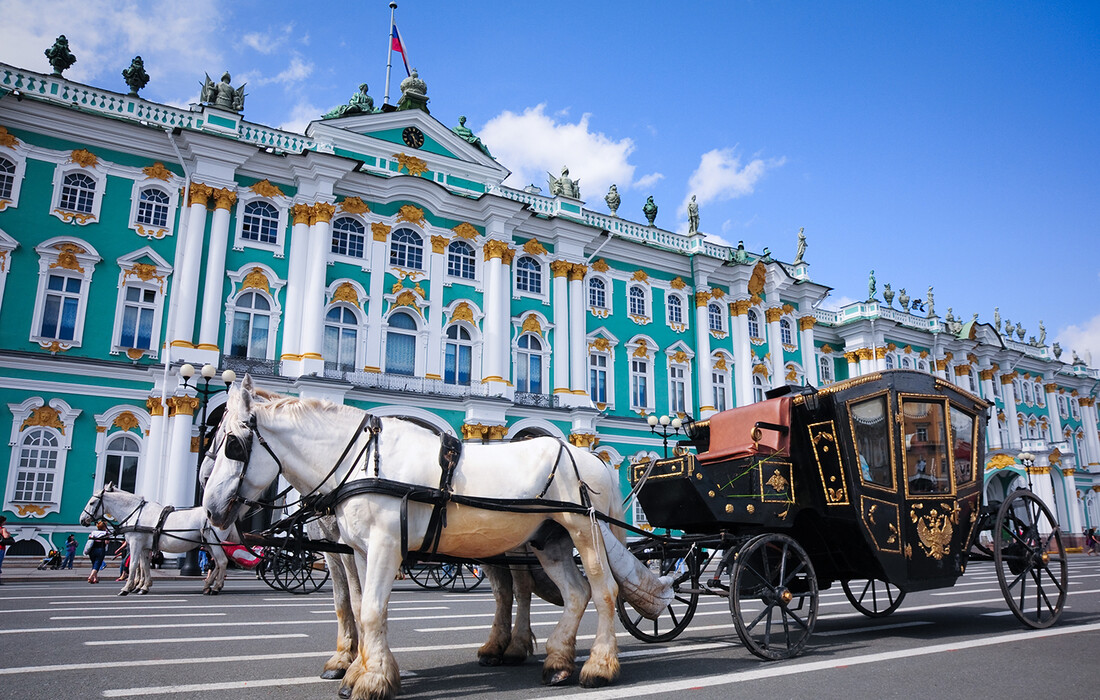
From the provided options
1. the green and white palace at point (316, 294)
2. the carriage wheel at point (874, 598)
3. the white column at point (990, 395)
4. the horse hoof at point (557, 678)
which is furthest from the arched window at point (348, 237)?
the white column at point (990, 395)

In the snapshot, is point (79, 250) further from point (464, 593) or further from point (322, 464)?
point (322, 464)

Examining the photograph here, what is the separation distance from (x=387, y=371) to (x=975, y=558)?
1968cm

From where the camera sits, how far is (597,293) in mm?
30844

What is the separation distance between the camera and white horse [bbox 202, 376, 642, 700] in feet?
17.6

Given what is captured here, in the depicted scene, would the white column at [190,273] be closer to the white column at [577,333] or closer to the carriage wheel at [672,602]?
the white column at [577,333]

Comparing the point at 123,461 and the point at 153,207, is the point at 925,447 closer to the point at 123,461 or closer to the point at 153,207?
the point at 123,461

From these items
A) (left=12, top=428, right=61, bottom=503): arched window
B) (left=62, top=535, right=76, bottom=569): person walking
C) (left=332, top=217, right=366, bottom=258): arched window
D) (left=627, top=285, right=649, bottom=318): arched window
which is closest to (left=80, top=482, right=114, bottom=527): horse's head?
(left=62, top=535, right=76, bottom=569): person walking

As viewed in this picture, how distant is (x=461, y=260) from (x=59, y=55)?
13917 mm

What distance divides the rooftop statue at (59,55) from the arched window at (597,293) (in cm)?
1923

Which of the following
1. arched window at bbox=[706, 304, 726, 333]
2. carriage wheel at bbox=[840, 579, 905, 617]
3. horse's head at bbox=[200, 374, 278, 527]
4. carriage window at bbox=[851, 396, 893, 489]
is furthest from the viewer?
arched window at bbox=[706, 304, 726, 333]

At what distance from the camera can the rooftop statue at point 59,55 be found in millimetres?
22969

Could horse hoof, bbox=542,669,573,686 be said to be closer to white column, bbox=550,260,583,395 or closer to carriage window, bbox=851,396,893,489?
carriage window, bbox=851,396,893,489

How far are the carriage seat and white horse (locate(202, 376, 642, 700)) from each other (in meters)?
2.03

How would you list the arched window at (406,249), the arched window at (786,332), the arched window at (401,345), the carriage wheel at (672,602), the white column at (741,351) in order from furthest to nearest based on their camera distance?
the arched window at (786,332)
the white column at (741,351)
the arched window at (406,249)
the arched window at (401,345)
the carriage wheel at (672,602)
